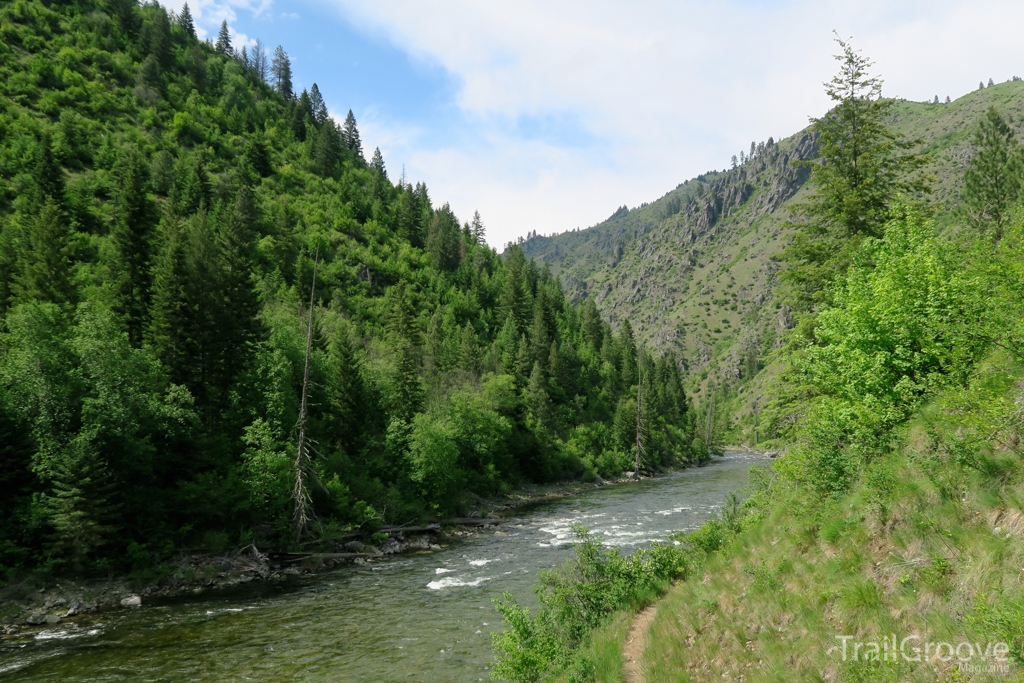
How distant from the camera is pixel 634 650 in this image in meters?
11.2

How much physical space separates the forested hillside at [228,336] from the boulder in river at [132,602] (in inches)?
93.5

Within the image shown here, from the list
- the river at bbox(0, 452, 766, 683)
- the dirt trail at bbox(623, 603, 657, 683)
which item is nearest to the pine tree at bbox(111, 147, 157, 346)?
the river at bbox(0, 452, 766, 683)

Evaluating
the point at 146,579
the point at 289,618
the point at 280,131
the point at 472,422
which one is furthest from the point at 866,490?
the point at 280,131

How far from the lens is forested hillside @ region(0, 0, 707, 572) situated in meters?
23.8

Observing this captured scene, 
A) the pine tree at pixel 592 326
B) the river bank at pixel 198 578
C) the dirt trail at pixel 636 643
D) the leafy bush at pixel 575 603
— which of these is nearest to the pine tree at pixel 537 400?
the river bank at pixel 198 578

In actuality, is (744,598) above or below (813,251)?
below

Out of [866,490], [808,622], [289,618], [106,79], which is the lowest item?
[289,618]

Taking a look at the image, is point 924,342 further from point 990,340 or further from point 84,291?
point 84,291

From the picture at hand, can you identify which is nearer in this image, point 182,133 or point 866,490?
point 866,490

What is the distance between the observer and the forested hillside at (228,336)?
2375cm

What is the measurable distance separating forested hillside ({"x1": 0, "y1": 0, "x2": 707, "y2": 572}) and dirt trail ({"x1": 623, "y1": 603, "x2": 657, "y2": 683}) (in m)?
23.1

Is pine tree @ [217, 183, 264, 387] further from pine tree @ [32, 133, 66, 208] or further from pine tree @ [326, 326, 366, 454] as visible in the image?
pine tree @ [32, 133, 66, 208]

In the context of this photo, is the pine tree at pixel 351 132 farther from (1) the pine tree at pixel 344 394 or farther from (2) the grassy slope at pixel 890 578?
(2) the grassy slope at pixel 890 578

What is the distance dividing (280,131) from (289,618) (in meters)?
125
